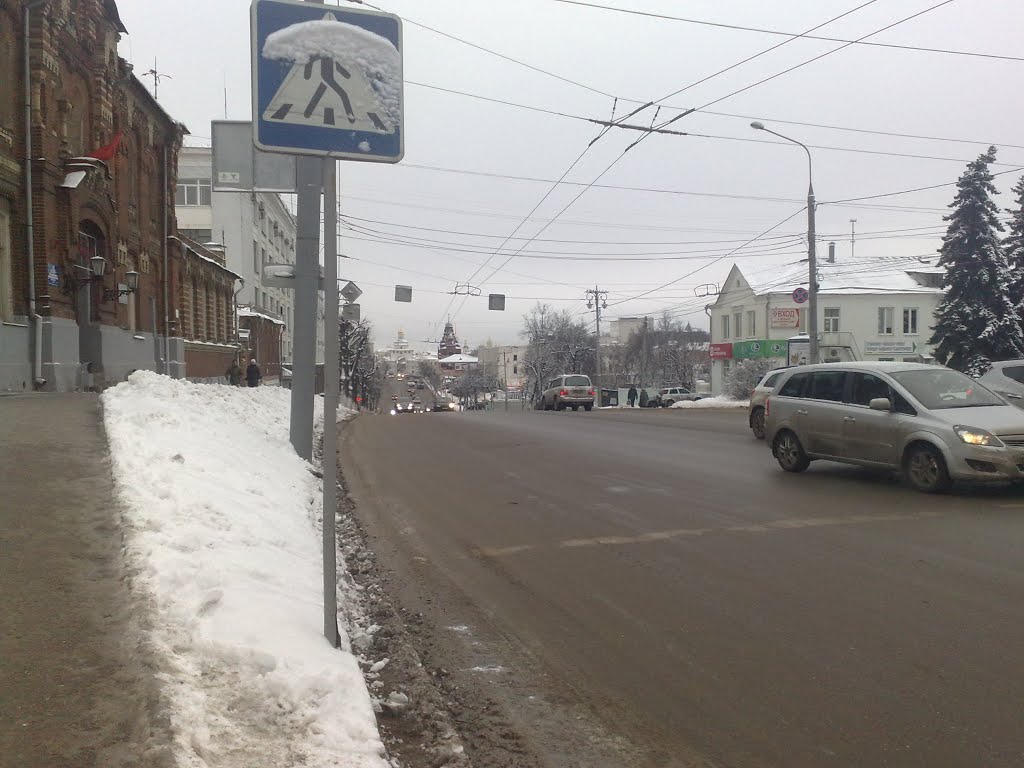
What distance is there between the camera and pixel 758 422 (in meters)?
17.0

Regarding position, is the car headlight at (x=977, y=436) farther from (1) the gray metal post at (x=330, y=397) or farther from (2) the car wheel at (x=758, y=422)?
(2) the car wheel at (x=758, y=422)

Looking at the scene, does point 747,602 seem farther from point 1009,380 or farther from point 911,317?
point 911,317

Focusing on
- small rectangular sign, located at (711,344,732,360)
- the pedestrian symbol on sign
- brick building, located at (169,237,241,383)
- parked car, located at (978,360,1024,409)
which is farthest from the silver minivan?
small rectangular sign, located at (711,344,732,360)

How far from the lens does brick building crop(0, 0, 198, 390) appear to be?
16.9m

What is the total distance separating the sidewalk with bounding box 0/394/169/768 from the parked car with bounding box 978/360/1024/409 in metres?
14.3

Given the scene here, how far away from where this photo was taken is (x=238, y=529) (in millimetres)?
5133

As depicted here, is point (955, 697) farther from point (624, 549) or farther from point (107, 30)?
point (107, 30)

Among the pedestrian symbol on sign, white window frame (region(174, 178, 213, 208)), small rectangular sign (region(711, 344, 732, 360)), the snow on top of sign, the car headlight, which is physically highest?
white window frame (region(174, 178, 213, 208))

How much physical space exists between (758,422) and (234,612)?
14.9 m

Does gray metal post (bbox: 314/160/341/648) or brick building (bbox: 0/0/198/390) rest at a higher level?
brick building (bbox: 0/0/198/390)

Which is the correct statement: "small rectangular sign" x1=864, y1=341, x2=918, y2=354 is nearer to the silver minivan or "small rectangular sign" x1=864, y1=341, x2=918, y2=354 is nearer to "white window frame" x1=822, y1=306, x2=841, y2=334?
"white window frame" x1=822, y1=306, x2=841, y2=334

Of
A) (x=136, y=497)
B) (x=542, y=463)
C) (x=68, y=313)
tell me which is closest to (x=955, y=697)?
(x=136, y=497)

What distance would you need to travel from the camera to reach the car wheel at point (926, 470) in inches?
350

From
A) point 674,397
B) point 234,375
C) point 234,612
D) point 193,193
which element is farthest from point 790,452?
point 193,193
